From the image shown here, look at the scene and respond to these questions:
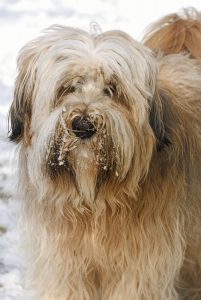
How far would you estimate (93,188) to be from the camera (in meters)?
3.41

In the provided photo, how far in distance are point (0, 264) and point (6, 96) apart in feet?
7.43

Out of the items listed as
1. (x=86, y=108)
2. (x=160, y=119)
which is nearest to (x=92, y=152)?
(x=86, y=108)

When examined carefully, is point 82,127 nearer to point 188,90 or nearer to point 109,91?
point 109,91

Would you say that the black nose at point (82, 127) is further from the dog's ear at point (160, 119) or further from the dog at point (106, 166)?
the dog's ear at point (160, 119)

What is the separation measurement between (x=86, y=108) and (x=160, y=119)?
43 centimetres

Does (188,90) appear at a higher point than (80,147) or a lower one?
higher

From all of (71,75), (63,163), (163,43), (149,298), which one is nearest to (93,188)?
(63,163)

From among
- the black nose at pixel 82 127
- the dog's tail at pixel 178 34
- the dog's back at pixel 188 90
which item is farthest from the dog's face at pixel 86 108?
the dog's tail at pixel 178 34

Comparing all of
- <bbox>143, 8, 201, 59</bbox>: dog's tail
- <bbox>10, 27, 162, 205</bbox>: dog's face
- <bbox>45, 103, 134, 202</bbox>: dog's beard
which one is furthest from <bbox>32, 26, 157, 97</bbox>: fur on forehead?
<bbox>143, 8, 201, 59</bbox>: dog's tail

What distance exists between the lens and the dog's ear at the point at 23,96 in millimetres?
3471

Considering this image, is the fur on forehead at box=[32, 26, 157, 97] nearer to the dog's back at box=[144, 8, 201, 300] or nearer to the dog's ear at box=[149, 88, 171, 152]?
the dog's ear at box=[149, 88, 171, 152]

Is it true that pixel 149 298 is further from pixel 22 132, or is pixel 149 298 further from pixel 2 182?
pixel 2 182

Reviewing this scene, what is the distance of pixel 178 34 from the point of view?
468cm

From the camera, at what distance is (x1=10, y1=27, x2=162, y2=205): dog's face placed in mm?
3182
